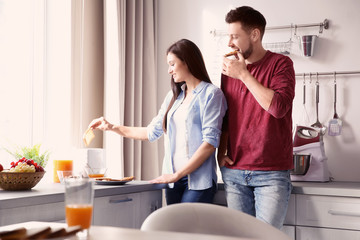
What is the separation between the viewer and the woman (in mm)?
2289

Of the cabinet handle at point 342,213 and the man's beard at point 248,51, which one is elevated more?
the man's beard at point 248,51

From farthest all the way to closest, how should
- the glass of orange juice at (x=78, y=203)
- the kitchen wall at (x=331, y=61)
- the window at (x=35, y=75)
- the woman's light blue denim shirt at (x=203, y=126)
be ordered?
the kitchen wall at (x=331, y=61), the window at (x=35, y=75), the woman's light blue denim shirt at (x=203, y=126), the glass of orange juice at (x=78, y=203)

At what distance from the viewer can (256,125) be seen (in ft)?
7.31

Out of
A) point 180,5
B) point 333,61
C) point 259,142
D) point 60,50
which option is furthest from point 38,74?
point 333,61

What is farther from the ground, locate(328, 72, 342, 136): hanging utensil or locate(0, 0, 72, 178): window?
locate(0, 0, 72, 178): window

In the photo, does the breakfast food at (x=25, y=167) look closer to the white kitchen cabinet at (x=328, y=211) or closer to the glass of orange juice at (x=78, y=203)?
the glass of orange juice at (x=78, y=203)

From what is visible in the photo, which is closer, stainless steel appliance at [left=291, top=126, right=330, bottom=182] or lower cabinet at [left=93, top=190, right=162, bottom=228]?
lower cabinet at [left=93, top=190, right=162, bottom=228]

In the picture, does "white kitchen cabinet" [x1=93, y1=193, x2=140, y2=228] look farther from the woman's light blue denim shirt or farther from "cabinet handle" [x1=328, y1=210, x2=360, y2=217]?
"cabinet handle" [x1=328, y1=210, x2=360, y2=217]

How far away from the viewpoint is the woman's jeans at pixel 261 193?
7.13 ft

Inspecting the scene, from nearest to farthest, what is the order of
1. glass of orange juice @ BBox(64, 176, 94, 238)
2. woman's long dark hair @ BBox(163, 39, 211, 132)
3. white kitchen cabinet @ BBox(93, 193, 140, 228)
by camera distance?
1. glass of orange juice @ BBox(64, 176, 94, 238)
2. white kitchen cabinet @ BBox(93, 193, 140, 228)
3. woman's long dark hair @ BBox(163, 39, 211, 132)

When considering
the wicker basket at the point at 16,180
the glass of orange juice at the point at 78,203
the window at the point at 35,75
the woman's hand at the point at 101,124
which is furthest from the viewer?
the window at the point at 35,75

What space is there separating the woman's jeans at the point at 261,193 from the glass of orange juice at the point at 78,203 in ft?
4.15

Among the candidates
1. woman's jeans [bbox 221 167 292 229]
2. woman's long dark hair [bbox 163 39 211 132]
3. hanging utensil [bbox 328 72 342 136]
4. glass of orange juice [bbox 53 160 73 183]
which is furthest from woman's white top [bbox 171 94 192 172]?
hanging utensil [bbox 328 72 342 136]

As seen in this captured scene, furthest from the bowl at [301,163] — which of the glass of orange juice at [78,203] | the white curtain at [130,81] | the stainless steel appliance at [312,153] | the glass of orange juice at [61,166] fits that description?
the glass of orange juice at [78,203]
